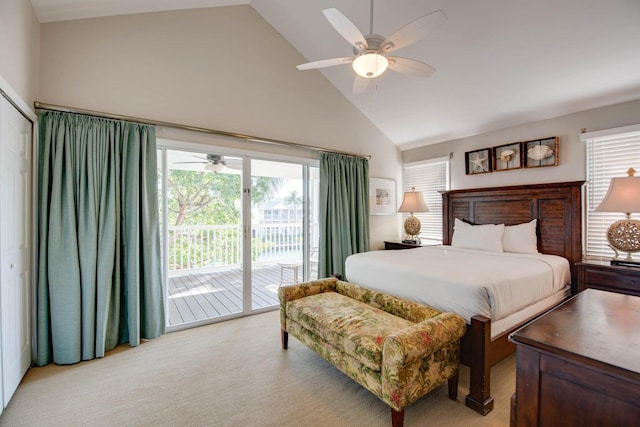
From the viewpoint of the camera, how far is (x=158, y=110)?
3.00 metres

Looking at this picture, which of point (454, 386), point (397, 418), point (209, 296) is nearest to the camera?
point (397, 418)

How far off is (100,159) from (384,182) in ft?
12.8

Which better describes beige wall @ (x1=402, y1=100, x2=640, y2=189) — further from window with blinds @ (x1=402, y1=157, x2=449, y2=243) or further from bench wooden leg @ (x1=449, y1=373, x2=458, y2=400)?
bench wooden leg @ (x1=449, y1=373, x2=458, y2=400)

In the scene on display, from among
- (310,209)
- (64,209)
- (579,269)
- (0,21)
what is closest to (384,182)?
(310,209)

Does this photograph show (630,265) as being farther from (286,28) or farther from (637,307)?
(286,28)

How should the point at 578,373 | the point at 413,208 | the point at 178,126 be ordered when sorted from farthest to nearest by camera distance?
1. the point at 413,208
2. the point at 178,126
3. the point at 578,373

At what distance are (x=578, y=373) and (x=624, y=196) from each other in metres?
2.62

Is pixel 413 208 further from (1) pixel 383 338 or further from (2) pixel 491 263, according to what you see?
(1) pixel 383 338

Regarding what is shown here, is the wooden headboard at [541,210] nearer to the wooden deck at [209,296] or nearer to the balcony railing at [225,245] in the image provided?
the balcony railing at [225,245]

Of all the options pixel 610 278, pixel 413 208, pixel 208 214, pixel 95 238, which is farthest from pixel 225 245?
pixel 610 278

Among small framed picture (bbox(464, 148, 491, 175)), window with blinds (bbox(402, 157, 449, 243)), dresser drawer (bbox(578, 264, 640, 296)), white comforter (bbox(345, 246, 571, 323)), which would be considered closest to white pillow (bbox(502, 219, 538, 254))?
white comforter (bbox(345, 246, 571, 323))

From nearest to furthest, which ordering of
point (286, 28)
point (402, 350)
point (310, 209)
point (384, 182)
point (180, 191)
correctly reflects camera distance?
point (402, 350), point (180, 191), point (286, 28), point (310, 209), point (384, 182)

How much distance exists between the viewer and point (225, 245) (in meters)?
3.91

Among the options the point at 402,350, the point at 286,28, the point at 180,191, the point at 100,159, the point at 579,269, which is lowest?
the point at 402,350
